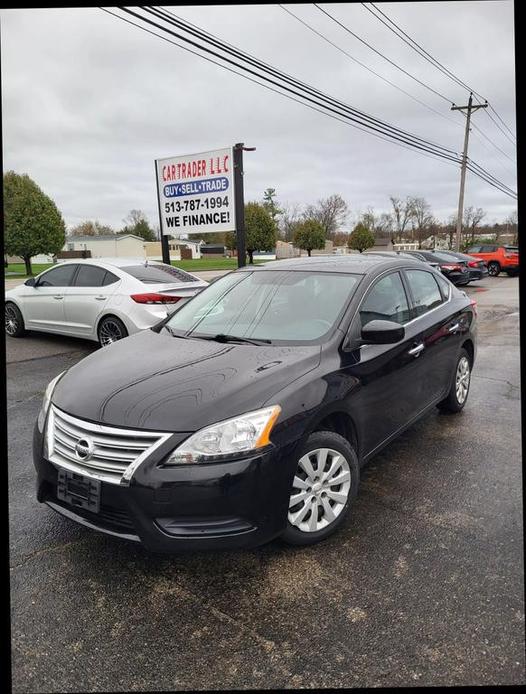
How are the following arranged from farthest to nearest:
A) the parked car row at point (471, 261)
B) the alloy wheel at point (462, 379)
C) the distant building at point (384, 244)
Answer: the distant building at point (384, 244) → the parked car row at point (471, 261) → the alloy wheel at point (462, 379)

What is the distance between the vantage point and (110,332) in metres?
7.47

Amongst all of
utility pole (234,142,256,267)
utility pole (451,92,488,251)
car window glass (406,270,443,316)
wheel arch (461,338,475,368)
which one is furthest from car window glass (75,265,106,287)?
utility pole (451,92,488,251)

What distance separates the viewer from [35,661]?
2025 mm

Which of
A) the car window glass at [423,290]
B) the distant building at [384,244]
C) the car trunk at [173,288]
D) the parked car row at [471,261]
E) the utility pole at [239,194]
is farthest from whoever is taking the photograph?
the distant building at [384,244]

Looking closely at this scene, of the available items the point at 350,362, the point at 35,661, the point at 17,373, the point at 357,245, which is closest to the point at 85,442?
the point at 35,661

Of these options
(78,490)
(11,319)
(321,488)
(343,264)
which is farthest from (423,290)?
(11,319)

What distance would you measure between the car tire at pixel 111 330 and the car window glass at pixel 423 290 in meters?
4.40

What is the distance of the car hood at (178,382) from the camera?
7.96 ft

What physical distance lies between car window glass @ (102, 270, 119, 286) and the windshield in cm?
379

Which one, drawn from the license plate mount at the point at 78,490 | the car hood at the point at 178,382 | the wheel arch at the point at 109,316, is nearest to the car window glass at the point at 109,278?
the wheel arch at the point at 109,316

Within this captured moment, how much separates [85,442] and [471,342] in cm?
388

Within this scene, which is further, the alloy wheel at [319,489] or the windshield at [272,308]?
the windshield at [272,308]

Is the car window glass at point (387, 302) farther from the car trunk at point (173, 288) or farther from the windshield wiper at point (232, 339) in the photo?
the car trunk at point (173, 288)

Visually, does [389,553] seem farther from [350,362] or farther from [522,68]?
[522,68]
